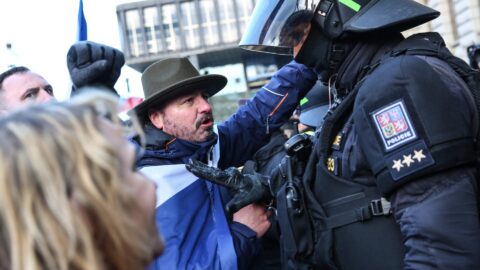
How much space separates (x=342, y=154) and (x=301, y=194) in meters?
0.26

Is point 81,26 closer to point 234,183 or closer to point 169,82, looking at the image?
point 169,82

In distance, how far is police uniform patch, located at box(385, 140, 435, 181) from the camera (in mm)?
1391

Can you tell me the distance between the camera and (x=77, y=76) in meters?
2.27

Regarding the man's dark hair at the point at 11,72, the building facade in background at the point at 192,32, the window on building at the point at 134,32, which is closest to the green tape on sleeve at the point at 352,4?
the man's dark hair at the point at 11,72

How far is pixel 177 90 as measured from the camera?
2.35m

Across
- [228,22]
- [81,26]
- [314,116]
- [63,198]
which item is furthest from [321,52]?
[228,22]

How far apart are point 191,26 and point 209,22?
1674mm

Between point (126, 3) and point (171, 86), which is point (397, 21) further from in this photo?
point (126, 3)

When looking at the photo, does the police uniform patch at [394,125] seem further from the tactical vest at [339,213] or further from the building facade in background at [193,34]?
the building facade in background at [193,34]

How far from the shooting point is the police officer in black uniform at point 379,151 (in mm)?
1391

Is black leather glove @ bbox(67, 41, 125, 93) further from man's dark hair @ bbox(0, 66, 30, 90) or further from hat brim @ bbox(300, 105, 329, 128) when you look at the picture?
hat brim @ bbox(300, 105, 329, 128)

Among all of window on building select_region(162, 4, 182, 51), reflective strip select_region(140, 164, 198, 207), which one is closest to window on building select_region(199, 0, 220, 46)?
window on building select_region(162, 4, 182, 51)

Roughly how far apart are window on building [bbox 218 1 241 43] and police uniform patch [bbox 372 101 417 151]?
41.7 m

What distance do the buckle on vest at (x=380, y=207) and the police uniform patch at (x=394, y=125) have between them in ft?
0.70
